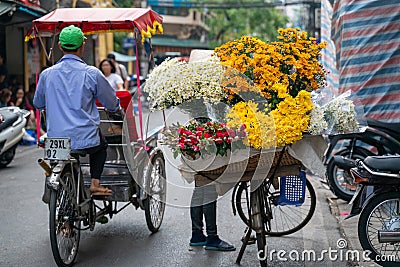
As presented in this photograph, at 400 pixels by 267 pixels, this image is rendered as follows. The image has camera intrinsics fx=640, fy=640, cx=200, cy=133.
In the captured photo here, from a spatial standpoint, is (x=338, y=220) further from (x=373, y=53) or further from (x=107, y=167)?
(x=107, y=167)

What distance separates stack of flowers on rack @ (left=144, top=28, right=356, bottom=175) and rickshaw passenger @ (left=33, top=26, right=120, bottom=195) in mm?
638

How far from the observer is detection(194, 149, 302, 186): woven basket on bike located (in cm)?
530

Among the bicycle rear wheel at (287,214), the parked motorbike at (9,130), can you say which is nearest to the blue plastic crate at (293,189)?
the bicycle rear wheel at (287,214)

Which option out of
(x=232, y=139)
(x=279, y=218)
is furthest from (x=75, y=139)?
(x=279, y=218)

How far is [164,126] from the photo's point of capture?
5.77 meters

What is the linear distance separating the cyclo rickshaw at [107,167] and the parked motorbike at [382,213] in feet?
7.45

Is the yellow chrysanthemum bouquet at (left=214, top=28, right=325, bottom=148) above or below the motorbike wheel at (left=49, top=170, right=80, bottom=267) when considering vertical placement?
above

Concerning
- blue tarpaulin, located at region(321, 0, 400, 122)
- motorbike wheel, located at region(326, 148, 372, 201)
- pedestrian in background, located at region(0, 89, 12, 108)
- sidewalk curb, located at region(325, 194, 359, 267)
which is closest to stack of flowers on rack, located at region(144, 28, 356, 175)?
sidewalk curb, located at region(325, 194, 359, 267)

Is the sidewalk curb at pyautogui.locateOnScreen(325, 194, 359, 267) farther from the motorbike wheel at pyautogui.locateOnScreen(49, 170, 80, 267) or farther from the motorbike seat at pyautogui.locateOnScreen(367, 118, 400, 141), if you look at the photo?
the motorbike wheel at pyautogui.locateOnScreen(49, 170, 80, 267)

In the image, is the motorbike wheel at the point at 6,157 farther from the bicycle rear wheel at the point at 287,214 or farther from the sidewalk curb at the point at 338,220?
the bicycle rear wheel at the point at 287,214

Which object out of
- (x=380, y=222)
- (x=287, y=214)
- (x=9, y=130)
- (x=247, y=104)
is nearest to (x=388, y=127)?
(x=287, y=214)

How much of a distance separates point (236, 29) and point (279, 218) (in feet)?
147

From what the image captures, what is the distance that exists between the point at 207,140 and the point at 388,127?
4.02 meters

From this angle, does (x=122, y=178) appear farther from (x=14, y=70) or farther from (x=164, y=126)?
(x=14, y=70)
